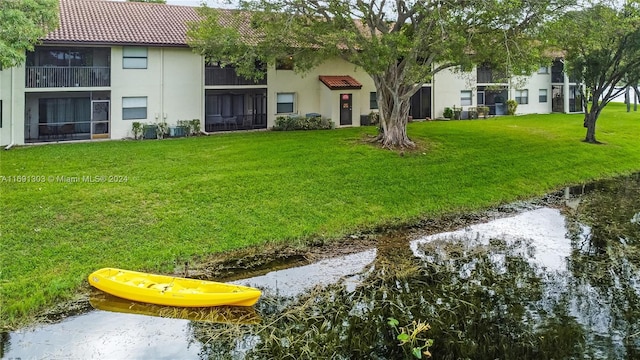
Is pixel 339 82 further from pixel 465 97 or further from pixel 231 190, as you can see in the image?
pixel 231 190

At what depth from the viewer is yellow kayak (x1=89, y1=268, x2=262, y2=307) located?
35.7 feet

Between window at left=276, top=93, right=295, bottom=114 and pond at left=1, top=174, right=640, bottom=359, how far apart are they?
19.9 metres

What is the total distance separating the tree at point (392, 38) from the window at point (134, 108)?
5809mm

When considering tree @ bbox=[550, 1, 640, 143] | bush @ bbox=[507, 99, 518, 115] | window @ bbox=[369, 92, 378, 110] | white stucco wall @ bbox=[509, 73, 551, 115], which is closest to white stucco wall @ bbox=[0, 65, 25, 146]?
window @ bbox=[369, 92, 378, 110]

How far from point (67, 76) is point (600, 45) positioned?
1059 inches

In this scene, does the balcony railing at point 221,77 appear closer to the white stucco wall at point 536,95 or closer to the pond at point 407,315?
the pond at point 407,315

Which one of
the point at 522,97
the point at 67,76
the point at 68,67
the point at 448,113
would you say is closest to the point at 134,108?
the point at 67,76

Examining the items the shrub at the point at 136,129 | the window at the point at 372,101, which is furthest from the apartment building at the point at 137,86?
the shrub at the point at 136,129

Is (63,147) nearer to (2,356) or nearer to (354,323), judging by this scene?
(2,356)

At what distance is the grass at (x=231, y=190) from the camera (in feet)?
44.6

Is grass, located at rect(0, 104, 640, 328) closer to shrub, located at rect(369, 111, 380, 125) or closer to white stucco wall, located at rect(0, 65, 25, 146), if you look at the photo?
white stucco wall, located at rect(0, 65, 25, 146)

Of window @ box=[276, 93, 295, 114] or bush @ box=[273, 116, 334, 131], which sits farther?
window @ box=[276, 93, 295, 114]

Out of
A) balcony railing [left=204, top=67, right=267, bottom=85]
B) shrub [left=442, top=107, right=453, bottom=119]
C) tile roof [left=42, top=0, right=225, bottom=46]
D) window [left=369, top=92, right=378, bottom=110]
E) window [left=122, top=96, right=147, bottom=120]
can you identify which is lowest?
window [left=122, top=96, right=147, bottom=120]

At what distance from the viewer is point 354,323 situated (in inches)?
412
